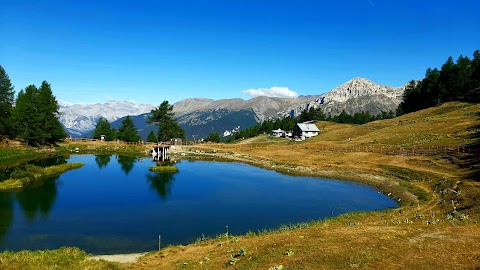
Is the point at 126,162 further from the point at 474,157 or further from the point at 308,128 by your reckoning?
the point at 308,128

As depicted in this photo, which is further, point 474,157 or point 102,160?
point 102,160

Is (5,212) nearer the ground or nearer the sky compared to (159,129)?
nearer the ground

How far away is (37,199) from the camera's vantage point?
60.1 meters

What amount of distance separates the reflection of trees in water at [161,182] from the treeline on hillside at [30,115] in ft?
198

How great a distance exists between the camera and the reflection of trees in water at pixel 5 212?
145 ft

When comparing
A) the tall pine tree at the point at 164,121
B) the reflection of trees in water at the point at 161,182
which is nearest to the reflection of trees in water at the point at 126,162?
the reflection of trees in water at the point at 161,182

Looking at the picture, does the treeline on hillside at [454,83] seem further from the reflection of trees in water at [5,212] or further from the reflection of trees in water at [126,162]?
the reflection of trees in water at [5,212]

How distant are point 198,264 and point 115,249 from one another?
14.8m

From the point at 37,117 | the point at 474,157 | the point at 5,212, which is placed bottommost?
the point at 5,212

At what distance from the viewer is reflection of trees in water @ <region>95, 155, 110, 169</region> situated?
11007cm

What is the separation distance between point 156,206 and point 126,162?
6420 centimetres

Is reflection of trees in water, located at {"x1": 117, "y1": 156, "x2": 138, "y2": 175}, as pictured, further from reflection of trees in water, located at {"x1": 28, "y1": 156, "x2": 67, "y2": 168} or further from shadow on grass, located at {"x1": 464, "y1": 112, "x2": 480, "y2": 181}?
shadow on grass, located at {"x1": 464, "y1": 112, "x2": 480, "y2": 181}

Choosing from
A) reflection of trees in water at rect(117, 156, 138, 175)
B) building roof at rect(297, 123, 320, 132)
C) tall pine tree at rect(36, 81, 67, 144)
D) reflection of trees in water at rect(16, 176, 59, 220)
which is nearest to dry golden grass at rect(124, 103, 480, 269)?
reflection of trees in water at rect(16, 176, 59, 220)

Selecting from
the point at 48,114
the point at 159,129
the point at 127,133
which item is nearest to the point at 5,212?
the point at 48,114
